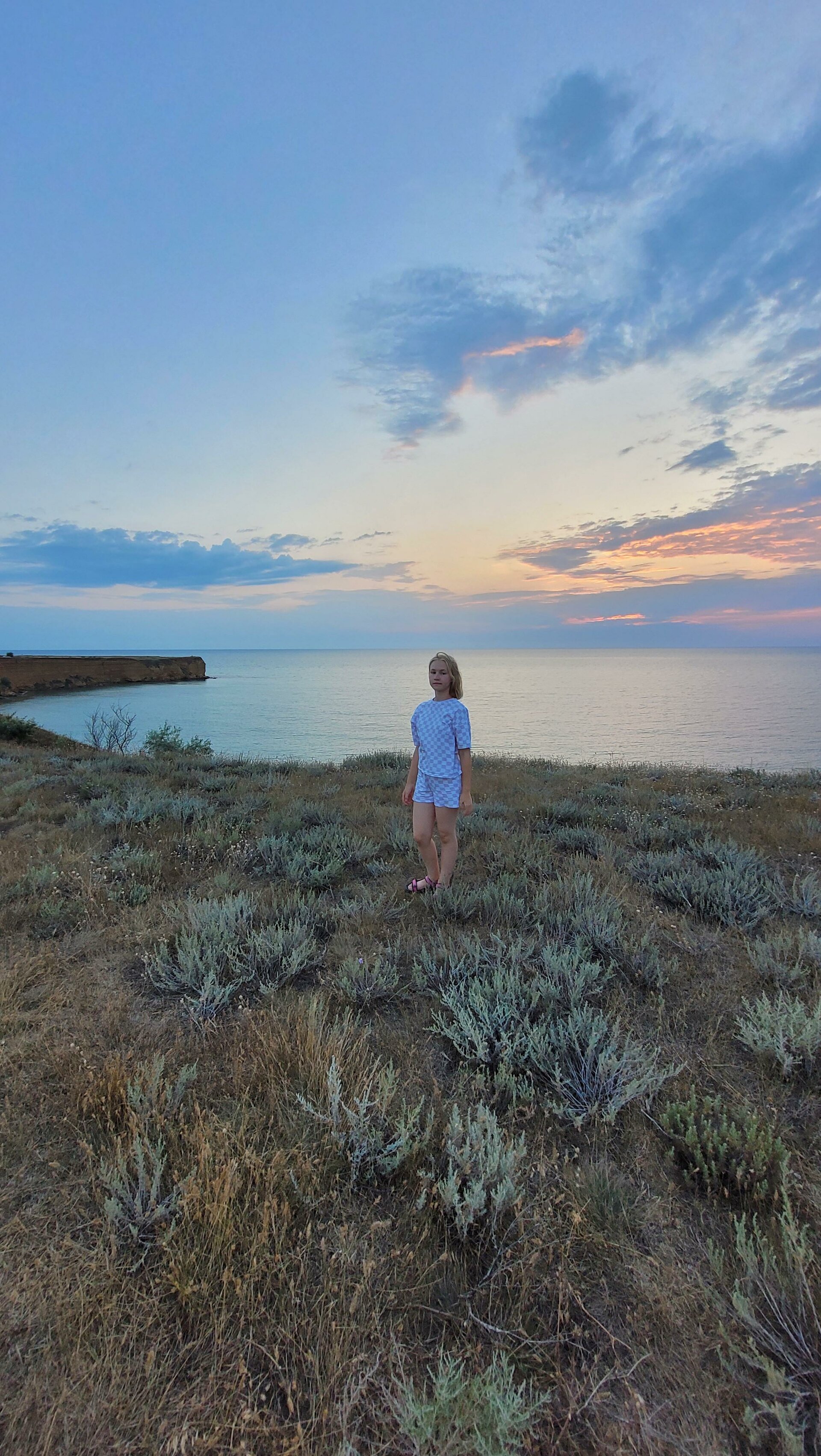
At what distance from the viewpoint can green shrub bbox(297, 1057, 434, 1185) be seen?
2.19m

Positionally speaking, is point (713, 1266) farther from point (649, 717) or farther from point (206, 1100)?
point (649, 717)

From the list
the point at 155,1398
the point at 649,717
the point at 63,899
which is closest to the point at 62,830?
the point at 63,899

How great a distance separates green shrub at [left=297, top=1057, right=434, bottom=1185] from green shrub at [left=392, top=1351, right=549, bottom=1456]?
0.67m

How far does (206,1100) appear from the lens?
101 inches

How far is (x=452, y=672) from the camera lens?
5.09m

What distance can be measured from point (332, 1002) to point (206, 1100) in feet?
3.29

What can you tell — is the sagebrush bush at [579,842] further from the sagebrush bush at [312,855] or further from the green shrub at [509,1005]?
the green shrub at [509,1005]

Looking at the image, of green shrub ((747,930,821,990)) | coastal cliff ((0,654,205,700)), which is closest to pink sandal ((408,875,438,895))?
green shrub ((747,930,821,990))

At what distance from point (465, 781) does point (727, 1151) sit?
302cm

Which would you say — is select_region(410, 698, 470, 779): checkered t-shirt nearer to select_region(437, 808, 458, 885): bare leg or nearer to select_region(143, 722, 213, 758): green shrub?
select_region(437, 808, 458, 885): bare leg

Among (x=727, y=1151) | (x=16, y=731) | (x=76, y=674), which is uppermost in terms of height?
(x=76, y=674)

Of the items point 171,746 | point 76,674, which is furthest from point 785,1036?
point 76,674

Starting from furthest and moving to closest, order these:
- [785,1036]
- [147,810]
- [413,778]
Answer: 1. [147,810]
2. [413,778]
3. [785,1036]

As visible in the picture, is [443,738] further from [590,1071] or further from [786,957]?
[786,957]
